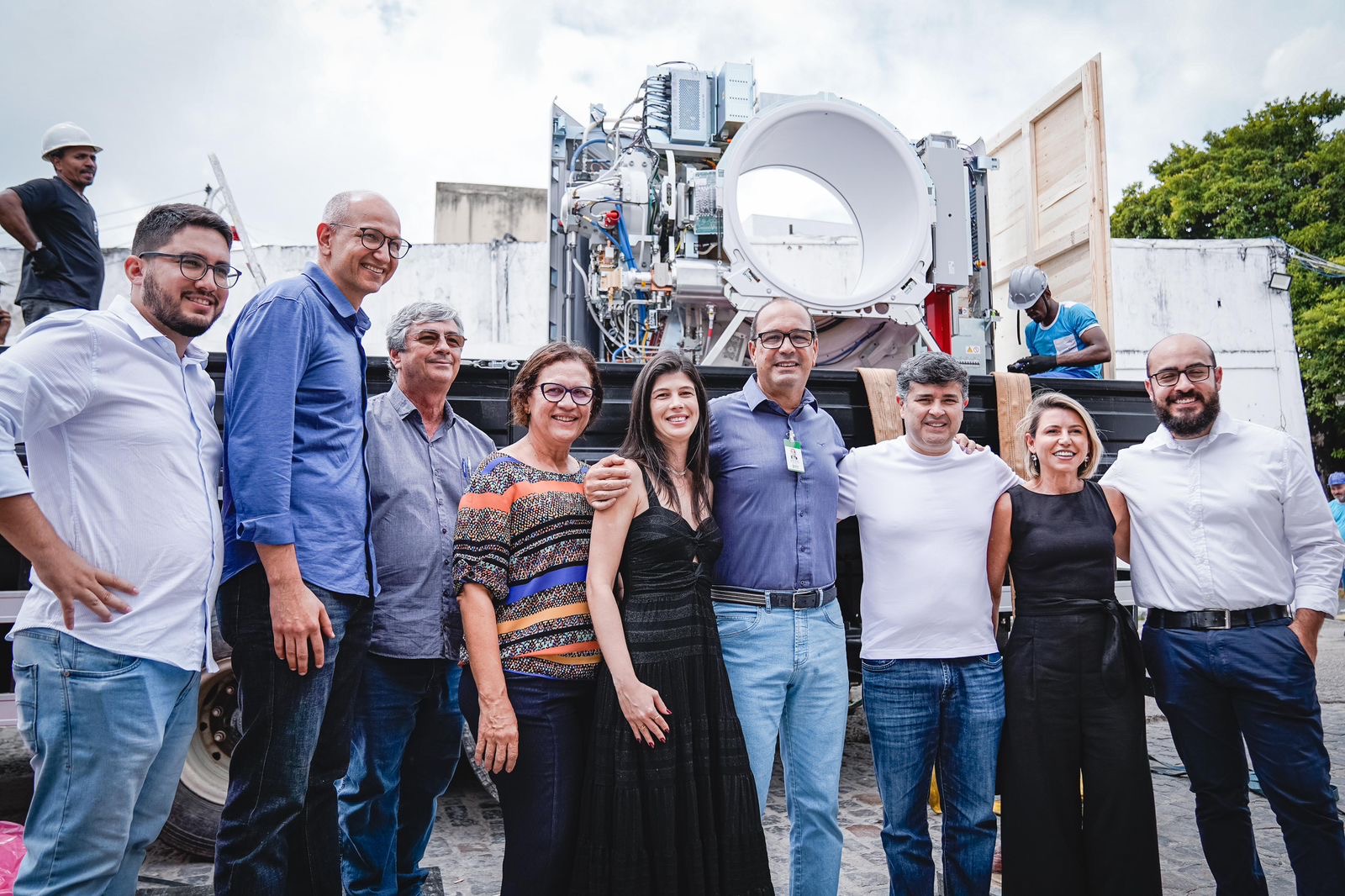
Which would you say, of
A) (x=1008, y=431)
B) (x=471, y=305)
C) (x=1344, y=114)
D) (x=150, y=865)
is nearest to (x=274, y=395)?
(x=150, y=865)

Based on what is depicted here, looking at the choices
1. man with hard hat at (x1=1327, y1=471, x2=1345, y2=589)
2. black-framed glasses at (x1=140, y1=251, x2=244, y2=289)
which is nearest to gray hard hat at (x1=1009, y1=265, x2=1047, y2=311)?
black-framed glasses at (x1=140, y1=251, x2=244, y2=289)

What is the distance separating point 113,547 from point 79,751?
39 cm

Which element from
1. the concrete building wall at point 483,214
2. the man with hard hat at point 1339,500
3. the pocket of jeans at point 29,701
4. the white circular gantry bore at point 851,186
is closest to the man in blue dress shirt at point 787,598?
the pocket of jeans at point 29,701

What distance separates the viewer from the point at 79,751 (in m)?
1.66

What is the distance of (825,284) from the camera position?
12.9 metres

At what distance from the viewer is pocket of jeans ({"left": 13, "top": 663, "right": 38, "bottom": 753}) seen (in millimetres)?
1677

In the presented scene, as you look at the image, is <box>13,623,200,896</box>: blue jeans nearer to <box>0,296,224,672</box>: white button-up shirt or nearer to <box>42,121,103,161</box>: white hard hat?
<box>0,296,224,672</box>: white button-up shirt

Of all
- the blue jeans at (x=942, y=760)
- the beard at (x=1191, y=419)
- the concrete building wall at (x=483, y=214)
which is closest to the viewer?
the blue jeans at (x=942, y=760)

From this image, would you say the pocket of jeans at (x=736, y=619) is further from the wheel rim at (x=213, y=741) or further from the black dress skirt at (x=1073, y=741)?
the wheel rim at (x=213, y=741)

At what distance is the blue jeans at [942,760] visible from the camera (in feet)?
7.86

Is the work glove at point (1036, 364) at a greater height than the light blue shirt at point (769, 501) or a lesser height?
greater

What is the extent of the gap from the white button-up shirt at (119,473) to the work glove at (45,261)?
230 cm

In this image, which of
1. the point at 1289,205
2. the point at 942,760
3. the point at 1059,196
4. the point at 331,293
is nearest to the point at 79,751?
the point at 331,293

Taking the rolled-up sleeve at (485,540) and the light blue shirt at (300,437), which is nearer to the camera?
the light blue shirt at (300,437)
